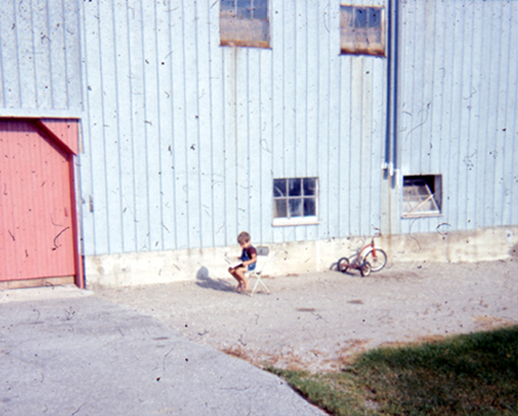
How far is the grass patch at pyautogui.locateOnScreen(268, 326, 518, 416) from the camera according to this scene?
14.5 feet

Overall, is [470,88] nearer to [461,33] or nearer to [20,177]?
[461,33]

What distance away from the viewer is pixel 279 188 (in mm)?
10109

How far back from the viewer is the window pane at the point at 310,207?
33.9 ft

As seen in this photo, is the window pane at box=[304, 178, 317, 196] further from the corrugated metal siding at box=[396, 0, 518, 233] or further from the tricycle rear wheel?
the corrugated metal siding at box=[396, 0, 518, 233]

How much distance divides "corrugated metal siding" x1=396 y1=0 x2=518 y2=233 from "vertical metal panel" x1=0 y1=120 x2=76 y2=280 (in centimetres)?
682

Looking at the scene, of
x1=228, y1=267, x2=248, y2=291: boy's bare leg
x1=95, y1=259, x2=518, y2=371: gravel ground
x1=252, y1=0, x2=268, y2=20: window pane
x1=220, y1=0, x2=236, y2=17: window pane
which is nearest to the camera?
x1=95, y1=259, x2=518, y2=371: gravel ground

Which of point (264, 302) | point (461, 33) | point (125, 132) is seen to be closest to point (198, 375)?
point (264, 302)

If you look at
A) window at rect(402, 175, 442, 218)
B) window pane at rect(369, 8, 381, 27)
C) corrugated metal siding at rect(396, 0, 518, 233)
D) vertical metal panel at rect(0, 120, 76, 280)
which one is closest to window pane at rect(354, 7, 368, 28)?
window pane at rect(369, 8, 381, 27)

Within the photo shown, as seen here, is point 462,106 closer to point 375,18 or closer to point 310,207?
point 375,18

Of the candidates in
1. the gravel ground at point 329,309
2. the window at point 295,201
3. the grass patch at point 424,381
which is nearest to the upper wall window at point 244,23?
the window at point 295,201

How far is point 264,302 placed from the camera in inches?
321

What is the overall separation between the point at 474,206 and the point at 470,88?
8.67 ft

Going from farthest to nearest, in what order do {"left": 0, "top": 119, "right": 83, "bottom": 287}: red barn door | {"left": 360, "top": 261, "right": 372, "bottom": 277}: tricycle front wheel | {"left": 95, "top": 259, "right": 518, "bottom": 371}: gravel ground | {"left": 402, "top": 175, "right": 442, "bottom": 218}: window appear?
{"left": 402, "top": 175, "right": 442, "bottom": 218}: window
{"left": 360, "top": 261, "right": 372, "bottom": 277}: tricycle front wheel
{"left": 0, "top": 119, "right": 83, "bottom": 287}: red barn door
{"left": 95, "top": 259, "right": 518, "bottom": 371}: gravel ground

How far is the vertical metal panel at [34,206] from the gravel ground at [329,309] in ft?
3.64
